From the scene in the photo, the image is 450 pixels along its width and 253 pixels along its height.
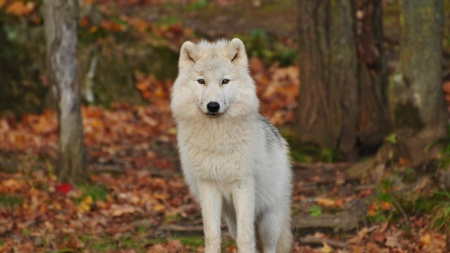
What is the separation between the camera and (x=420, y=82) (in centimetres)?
795

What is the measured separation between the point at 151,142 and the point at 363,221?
5.41 meters

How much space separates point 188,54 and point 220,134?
0.83 m

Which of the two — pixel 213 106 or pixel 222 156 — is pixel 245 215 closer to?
pixel 222 156

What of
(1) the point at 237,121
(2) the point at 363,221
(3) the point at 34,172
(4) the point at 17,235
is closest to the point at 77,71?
(3) the point at 34,172

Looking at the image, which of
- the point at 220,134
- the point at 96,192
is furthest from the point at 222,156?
the point at 96,192

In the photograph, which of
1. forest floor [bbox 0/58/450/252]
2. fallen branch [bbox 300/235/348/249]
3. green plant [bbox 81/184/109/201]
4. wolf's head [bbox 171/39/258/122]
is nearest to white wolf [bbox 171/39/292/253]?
wolf's head [bbox 171/39/258/122]

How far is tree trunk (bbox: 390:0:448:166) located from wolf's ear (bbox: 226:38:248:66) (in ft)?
9.11

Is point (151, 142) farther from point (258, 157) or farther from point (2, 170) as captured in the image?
point (258, 157)

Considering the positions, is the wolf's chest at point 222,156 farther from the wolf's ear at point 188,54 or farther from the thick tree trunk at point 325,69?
the thick tree trunk at point 325,69

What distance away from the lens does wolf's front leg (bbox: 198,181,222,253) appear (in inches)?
237

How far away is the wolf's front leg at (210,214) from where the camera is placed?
6.02 m

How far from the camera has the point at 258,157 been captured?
6211 millimetres

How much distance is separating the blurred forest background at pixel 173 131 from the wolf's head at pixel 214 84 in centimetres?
195

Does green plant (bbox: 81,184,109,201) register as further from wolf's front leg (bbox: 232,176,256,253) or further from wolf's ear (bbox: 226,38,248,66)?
wolf's ear (bbox: 226,38,248,66)
